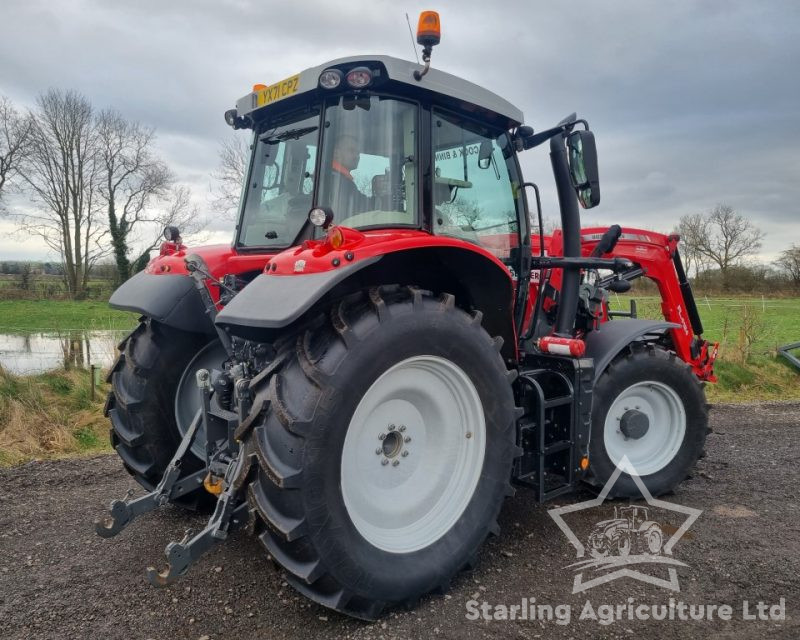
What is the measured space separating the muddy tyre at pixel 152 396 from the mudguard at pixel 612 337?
7.70ft

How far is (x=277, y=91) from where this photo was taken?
3141mm

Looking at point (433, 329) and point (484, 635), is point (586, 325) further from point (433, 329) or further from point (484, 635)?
point (484, 635)

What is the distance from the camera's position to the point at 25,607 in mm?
2555

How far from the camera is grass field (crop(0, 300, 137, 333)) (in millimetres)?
11266

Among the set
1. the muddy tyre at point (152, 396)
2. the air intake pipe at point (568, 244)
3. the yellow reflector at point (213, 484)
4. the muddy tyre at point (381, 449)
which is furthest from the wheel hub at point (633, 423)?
the muddy tyre at point (152, 396)

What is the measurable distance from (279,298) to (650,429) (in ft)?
9.29

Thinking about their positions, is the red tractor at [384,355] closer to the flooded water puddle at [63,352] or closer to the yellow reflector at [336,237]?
the yellow reflector at [336,237]

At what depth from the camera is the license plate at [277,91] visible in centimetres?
301

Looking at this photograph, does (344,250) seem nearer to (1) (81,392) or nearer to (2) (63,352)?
(1) (81,392)

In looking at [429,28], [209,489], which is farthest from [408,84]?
[209,489]

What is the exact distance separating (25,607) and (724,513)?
3706 millimetres

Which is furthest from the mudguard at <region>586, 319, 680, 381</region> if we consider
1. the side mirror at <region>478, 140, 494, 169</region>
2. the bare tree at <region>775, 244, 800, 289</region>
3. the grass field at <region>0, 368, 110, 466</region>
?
the bare tree at <region>775, 244, 800, 289</region>

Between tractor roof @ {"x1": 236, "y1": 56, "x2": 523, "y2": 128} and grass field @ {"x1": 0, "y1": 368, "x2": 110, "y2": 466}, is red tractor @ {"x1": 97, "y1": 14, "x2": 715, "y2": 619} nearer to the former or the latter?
tractor roof @ {"x1": 236, "y1": 56, "x2": 523, "y2": 128}

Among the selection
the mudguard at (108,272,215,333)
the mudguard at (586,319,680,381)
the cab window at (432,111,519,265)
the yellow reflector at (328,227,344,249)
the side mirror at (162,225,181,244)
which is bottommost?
Result: the mudguard at (586,319,680,381)
